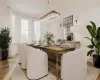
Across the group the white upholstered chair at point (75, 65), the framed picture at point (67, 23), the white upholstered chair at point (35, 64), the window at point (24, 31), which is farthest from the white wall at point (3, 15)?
the white upholstered chair at point (75, 65)

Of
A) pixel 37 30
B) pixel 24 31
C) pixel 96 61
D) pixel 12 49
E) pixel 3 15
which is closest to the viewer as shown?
pixel 96 61

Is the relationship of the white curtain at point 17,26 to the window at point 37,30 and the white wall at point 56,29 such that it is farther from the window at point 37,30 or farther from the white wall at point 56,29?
the white wall at point 56,29

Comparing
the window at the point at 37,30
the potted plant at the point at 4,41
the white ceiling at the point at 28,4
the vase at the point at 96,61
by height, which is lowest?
the vase at the point at 96,61

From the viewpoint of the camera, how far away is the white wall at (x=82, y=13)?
4.48 metres

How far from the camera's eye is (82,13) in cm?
507

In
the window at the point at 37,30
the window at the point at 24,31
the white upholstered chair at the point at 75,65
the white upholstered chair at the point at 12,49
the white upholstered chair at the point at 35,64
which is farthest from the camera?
the window at the point at 37,30

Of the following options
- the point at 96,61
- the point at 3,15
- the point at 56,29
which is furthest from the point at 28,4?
the point at 96,61

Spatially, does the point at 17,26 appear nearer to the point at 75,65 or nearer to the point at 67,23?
the point at 67,23

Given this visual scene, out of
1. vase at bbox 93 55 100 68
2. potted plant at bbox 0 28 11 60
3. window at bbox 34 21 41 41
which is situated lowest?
vase at bbox 93 55 100 68

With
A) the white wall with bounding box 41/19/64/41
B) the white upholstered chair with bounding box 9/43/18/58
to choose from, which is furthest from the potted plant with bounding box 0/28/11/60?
the white wall with bounding box 41/19/64/41

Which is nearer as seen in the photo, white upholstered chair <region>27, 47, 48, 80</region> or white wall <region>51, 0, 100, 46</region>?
white upholstered chair <region>27, 47, 48, 80</region>

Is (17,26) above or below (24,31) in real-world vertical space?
above

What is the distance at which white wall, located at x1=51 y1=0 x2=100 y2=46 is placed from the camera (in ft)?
14.7

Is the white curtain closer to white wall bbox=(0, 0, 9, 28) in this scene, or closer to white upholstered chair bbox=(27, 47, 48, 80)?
white wall bbox=(0, 0, 9, 28)
